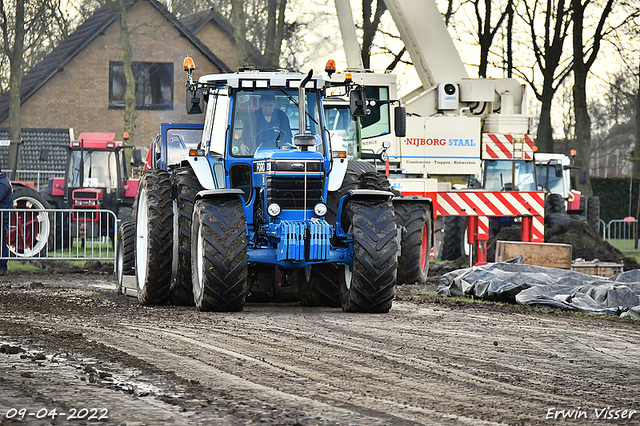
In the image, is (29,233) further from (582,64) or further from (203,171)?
(582,64)

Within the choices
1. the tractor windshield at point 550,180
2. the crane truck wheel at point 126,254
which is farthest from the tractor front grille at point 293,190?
the tractor windshield at point 550,180

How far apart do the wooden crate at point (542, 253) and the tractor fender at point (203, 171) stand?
6.10m

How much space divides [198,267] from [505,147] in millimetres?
11170

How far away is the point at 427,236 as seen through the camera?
14.6 m

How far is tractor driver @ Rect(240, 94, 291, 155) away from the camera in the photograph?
33.3ft

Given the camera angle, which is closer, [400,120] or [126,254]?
[126,254]

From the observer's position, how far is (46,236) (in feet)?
58.1

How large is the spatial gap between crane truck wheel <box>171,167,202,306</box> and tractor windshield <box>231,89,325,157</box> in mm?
655

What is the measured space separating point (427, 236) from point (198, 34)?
3302 cm

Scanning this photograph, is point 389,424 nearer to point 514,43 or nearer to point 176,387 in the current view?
point 176,387

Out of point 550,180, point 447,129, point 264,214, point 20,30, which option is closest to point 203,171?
point 264,214

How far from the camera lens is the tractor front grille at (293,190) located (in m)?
9.62

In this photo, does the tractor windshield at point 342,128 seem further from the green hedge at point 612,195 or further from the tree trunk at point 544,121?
the green hedge at point 612,195

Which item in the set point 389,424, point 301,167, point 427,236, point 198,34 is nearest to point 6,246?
point 427,236
